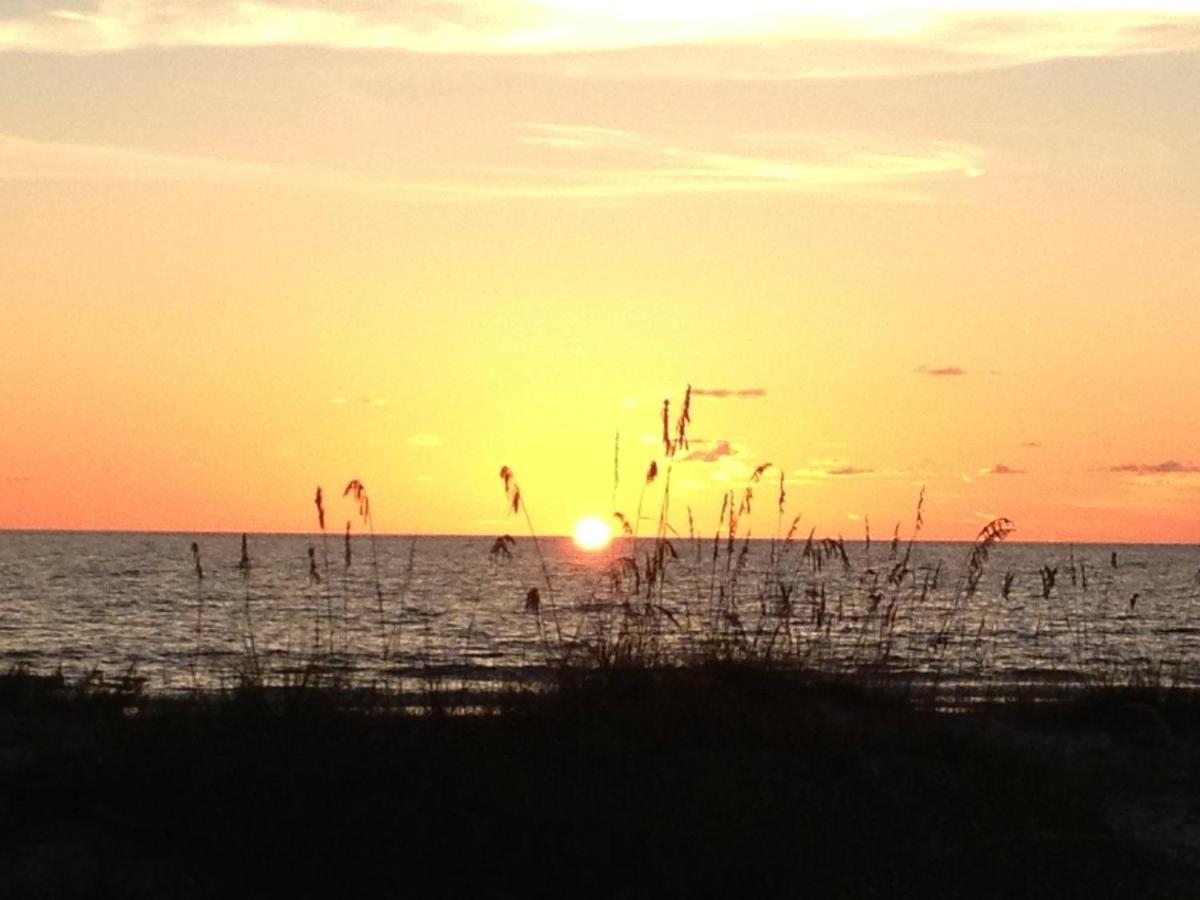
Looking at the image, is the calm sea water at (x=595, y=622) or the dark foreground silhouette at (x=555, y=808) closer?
the dark foreground silhouette at (x=555, y=808)

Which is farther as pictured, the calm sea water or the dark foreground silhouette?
the calm sea water

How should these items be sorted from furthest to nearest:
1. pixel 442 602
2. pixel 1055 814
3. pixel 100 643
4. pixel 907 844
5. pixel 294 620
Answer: pixel 442 602, pixel 294 620, pixel 100 643, pixel 1055 814, pixel 907 844

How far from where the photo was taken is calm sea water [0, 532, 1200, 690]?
1496 centimetres

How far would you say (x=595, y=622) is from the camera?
14.3m

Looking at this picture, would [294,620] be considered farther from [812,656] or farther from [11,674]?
[812,656]

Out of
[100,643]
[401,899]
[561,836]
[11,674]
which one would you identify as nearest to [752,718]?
[561,836]

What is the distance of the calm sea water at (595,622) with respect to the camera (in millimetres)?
14961

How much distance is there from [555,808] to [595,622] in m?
5.27

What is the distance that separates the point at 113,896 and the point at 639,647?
17.5 feet

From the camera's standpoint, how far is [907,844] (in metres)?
9.35

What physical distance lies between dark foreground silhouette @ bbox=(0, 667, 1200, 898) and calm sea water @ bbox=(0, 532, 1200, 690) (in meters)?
1.92

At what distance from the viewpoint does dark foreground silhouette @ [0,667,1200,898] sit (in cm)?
866

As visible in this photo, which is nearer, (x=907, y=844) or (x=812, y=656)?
(x=907, y=844)

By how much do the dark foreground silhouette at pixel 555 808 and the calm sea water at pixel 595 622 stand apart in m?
1.92
